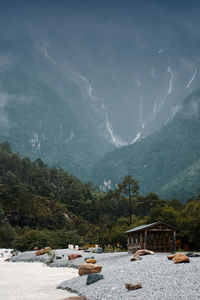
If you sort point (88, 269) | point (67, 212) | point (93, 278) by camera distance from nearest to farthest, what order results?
point (93, 278) → point (88, 269) → point (67, 212)

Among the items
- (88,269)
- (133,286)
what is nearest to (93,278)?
(88,269)

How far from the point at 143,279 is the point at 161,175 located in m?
191

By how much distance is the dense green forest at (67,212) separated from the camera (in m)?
36.7

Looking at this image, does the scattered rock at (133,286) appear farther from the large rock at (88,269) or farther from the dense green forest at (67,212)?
the dense green forest at (67,212)

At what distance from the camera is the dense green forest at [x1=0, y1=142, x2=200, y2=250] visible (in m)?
36.7

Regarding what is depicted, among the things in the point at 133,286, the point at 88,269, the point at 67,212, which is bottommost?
the point at 133,286

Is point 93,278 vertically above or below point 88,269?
below

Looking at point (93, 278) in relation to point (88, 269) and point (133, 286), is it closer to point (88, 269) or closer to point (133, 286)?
point (88, 269)

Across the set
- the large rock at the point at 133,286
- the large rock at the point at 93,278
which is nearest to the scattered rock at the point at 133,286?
the large rock at the point at 133,286

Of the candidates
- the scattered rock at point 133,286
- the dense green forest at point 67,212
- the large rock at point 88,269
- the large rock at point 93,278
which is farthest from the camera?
the dense green forest at point 67,212

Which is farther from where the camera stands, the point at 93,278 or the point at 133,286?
the point at 93,278

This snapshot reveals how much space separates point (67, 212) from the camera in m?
78.1

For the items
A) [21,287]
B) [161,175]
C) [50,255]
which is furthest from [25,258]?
[161,175]

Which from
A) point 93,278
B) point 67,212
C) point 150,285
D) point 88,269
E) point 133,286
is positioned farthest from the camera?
point 67,212
